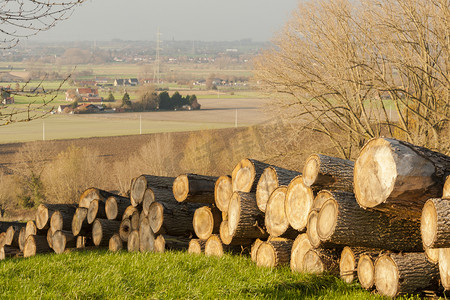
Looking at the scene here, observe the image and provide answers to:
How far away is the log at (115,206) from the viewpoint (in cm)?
957

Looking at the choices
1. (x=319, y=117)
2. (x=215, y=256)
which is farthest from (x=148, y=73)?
(x=215, y=256)

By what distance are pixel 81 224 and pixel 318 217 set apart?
5.41 meters

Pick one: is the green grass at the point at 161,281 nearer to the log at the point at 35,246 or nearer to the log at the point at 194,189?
the log at the point at 194,189

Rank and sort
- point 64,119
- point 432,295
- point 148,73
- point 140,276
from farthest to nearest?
point 148,73, point 64,119, point 140,276, point 432,295

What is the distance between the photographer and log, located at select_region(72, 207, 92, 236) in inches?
391

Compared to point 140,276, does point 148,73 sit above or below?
above

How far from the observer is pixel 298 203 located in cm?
657

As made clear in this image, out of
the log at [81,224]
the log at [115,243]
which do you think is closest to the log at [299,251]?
the log at [115,243]

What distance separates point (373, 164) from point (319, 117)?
16064 mm

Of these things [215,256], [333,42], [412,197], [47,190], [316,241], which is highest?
[333,42]

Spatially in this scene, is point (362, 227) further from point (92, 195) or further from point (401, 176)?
point (92, 195)

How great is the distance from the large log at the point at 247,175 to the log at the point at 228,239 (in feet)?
1.82

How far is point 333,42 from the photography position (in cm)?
1936

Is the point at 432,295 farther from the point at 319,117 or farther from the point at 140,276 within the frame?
the point at 319,117
